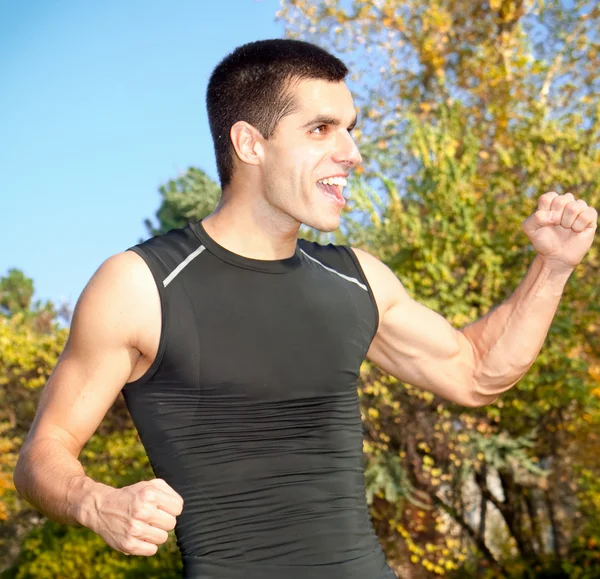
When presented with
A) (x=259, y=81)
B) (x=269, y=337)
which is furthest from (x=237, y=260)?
(x=259, y=81)

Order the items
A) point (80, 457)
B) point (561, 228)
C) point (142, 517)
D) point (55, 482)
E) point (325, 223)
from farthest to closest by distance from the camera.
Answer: point (80, 457), point (561, 228), point (325, 223), point (55, 482), point (142, 517)

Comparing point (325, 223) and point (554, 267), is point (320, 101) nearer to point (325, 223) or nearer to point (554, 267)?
point (325, 223)

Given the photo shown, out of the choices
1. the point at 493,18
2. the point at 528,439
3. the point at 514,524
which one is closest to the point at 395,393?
the point at 528,439

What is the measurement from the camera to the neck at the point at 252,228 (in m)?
2.63

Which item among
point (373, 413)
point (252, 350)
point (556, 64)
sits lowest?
point (373, 413)

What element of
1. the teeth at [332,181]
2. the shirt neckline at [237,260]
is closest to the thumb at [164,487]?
the shirt neckline at [237,260]

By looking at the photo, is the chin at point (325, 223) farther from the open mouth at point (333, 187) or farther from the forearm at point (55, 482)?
the forearm at point (55, 482)

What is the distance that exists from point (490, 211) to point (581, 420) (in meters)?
2.68

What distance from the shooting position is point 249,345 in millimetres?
2463

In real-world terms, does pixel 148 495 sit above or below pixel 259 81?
below

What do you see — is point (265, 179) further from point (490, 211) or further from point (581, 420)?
point (581, 420)

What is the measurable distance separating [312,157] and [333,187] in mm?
115

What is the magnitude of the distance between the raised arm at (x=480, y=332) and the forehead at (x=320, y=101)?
0.55 metres

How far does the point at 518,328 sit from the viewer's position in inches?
114
